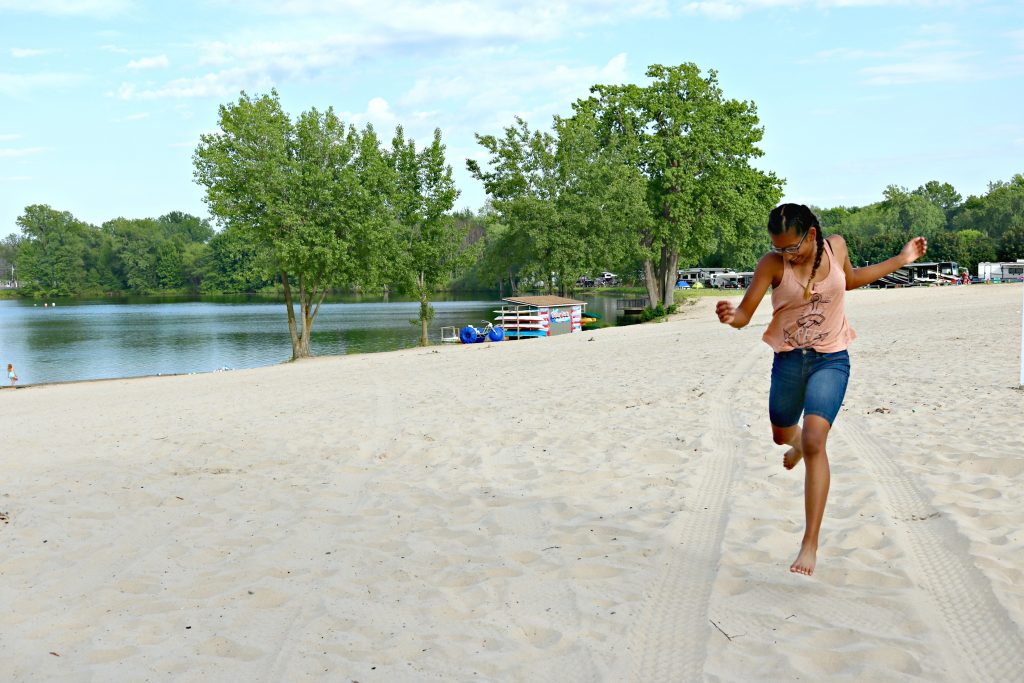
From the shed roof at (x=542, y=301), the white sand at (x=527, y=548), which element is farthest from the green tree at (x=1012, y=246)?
the white sand at (x=527, y=548)

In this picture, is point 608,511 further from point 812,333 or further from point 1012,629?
point 1012,629

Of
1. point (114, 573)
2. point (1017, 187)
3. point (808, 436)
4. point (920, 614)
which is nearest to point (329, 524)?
point (114, 573)

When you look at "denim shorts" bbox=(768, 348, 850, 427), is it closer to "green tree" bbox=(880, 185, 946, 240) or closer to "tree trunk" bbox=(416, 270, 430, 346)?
"tree trunk" bbox=(416, 270, 430, 346)

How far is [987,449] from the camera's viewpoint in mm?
6258

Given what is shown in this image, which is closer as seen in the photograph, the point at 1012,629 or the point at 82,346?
the point at 1012,629

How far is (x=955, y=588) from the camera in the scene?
3.74m

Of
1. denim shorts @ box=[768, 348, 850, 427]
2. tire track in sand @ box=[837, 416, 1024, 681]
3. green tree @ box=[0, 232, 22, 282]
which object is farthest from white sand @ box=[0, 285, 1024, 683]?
green tree @ box=[0, 232, 22, 282]

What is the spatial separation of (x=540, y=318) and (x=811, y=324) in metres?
33.7

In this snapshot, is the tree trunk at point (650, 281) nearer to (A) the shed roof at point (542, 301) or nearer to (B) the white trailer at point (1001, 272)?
(A) the shed roof at point (542, 301)

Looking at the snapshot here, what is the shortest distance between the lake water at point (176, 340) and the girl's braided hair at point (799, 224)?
34.5 m

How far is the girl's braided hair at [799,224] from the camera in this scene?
3.95 m

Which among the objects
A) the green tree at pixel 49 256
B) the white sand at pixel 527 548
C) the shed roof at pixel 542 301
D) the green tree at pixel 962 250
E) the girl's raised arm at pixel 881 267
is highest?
the green tree at pixel 49 256

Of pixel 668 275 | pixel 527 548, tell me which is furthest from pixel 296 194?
pixel 527 548

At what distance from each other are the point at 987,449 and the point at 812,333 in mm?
3404
